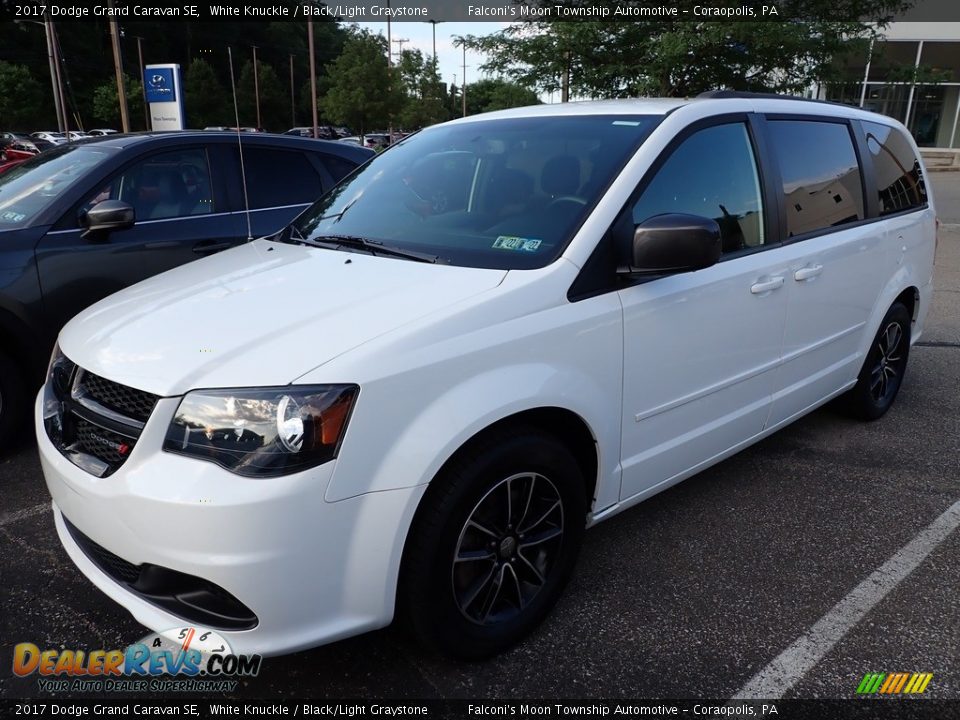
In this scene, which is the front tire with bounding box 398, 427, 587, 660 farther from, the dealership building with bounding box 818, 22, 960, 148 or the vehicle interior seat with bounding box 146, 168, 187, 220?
the dealership building with bounding box 818, 22, 960, 148

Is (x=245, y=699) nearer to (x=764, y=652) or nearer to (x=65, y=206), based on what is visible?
(x=764, y=652)

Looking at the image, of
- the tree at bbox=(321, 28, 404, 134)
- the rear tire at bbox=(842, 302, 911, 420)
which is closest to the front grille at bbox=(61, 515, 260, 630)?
the rear tire at bbox=(842, 302, 911, 420)

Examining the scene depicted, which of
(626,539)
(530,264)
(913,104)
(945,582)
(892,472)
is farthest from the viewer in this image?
(913,104)

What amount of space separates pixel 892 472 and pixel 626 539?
66.3 inches

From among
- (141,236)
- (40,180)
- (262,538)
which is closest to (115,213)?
(141,236)

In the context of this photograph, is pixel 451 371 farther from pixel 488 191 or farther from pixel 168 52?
pixel 168 52

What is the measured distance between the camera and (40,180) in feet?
14.5

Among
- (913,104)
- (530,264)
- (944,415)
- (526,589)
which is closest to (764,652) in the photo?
(526,589)

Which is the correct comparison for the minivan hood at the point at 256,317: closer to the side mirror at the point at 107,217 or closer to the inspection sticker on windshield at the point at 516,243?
the inspection sticker on windshield at the point at 516,243

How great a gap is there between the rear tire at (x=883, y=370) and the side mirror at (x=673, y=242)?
235cm

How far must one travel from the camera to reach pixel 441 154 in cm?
336

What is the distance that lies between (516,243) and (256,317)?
92cm

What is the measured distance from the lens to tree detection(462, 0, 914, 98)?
10.9 m

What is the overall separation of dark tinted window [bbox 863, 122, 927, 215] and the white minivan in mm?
721
